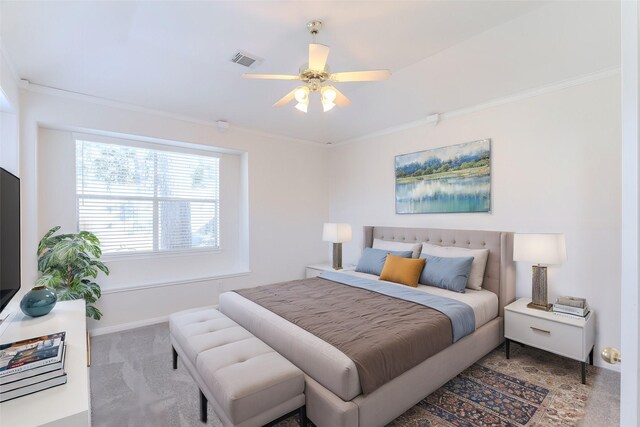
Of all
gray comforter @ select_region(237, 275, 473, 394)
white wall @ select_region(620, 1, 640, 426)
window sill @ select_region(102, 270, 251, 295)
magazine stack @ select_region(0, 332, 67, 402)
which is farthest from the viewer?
window sill @ select_region(102, 270, 251, 295)

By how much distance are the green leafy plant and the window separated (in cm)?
51

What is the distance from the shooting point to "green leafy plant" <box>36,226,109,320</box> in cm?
288

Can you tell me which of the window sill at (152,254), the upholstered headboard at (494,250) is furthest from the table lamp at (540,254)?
the window sill at (152,254)

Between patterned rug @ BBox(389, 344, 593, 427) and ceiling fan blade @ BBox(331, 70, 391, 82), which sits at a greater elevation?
ceiling fan blade @ BBox(331, 70, 391, 82)

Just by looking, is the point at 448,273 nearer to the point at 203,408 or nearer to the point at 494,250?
the point at 494,250

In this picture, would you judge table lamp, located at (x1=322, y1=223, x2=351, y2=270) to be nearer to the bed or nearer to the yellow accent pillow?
the yellow accent pillow

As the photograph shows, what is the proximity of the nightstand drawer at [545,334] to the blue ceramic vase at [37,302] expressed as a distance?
12.1 feet

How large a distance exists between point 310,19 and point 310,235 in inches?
137

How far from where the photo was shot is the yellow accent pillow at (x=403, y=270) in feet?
10.5

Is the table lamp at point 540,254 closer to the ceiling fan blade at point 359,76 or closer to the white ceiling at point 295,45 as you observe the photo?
the white ceiling at point 295,45

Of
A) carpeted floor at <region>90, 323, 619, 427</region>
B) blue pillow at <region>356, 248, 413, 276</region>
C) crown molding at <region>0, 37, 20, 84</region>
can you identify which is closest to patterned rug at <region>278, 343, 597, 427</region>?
carpeted floor at <region>90, 323, 619, 427</region>

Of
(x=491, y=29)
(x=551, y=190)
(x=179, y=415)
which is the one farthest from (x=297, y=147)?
(x=179, y=415)

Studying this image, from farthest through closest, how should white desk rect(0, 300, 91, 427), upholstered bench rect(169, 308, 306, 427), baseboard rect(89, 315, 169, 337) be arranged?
baseboard rect(89, 315, 169, 337)
upholstered bench rect(169, 308, 306, 427)
white desk rect(0, 300, 91, 427)

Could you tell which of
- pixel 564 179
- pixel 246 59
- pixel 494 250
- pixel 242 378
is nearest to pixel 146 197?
pixel 246 59
